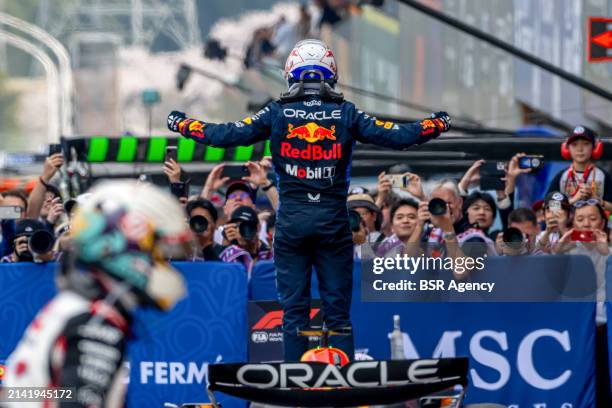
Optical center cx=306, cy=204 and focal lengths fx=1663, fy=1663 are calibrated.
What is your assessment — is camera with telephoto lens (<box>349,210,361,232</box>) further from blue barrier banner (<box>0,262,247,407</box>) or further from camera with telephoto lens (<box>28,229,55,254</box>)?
camera with telephoto lens (<box>28,229,55,254</box>)

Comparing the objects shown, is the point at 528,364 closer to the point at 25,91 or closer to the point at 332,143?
the point at 332,143

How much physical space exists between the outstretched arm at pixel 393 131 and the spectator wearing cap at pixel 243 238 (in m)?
2.02

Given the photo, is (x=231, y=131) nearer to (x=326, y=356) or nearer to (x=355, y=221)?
(x=326, y=356)

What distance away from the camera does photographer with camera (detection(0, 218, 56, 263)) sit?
36.2ft

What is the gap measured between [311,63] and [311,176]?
66 cm

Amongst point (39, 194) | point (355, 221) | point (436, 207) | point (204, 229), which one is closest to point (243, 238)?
point (204, 229)

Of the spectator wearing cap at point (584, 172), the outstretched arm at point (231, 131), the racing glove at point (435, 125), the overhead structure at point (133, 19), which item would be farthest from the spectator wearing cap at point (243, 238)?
the overhead structure at point (133, 19)

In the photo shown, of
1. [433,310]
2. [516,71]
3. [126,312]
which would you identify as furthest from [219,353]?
[516,71]

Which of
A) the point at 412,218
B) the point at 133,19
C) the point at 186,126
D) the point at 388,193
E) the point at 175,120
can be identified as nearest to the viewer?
the point at 186,126

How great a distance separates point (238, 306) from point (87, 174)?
13.0 ft

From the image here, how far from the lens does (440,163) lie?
15586 millimetres

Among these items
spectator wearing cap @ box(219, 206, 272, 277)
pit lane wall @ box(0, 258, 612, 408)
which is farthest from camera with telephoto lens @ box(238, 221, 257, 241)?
pit lane wall @ box(0, 258, 612, 408)

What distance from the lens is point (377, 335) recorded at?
11133 mm

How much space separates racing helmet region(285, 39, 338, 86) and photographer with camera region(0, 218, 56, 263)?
88.6 inches
